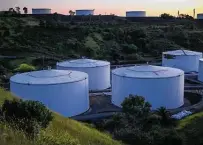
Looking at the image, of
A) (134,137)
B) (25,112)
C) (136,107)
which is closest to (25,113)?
(25,112)

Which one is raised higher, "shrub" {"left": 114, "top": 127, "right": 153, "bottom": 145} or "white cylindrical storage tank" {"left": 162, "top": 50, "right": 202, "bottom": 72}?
"white cylindrical storage tank" {"left": 162, "top": 50, "right": 202, "bottom": 72}

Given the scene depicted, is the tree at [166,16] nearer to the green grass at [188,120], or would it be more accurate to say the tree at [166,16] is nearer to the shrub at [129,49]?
the shrub at [129,49]

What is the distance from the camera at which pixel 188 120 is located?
2614cm

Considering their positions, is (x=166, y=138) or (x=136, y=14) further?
(x=136, y=14)

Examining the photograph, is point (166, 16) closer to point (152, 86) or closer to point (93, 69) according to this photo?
Answer: point (93, 69)

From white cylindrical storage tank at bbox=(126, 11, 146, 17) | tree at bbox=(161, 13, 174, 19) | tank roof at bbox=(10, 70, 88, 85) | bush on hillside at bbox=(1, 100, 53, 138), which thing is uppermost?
white cylindrical storage tank at bbox=(126, 11, 146, 17)

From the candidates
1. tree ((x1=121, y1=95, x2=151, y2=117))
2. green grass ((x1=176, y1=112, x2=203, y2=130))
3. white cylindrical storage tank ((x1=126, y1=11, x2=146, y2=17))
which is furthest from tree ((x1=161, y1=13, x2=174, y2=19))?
tree ((x1=121, y1=95, x2=151, y2=117))

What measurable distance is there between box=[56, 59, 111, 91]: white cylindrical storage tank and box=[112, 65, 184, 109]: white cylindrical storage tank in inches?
312

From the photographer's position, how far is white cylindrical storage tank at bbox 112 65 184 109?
31953mm

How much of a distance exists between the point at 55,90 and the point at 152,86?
9131mm

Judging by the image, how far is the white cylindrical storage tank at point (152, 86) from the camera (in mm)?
31953

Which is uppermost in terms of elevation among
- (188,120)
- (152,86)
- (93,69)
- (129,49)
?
(129,49)

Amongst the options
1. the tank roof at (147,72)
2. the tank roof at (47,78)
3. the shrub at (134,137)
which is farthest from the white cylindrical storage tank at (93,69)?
the shrub at (134,137)

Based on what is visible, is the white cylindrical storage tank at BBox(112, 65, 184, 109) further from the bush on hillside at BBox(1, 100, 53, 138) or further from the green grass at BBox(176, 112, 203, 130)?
the bush on hillside at BBox(1, 100, 53, 138)
